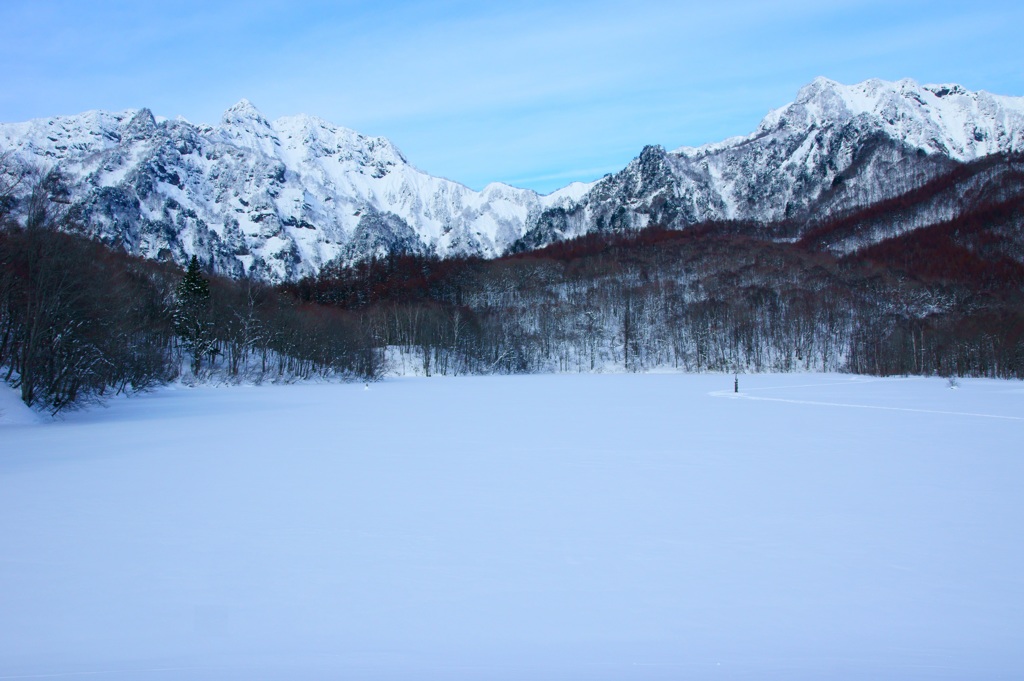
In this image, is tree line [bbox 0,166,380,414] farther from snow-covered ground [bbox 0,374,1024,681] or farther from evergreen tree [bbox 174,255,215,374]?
snow-covered ground [bbox 0,374,1024,681]

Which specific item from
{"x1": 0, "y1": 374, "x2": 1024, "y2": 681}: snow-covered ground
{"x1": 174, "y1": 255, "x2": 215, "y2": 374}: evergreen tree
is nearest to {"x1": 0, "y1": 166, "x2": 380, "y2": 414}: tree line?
{"x1": 174, "y1": 255, "x2": 215, "y2": 374}: evergreen tree

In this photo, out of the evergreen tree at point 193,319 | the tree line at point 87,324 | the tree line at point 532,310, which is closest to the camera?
the tree line at point 87,324

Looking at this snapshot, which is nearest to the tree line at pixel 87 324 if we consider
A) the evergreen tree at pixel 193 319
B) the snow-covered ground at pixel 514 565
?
the evergreen tree at pixel 193 319

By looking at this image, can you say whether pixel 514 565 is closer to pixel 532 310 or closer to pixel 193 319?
pixel 193 319

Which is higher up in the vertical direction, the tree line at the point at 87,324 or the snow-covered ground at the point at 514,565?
the tree line at the point at 87,324

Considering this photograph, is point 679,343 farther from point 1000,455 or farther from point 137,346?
point 1000,455

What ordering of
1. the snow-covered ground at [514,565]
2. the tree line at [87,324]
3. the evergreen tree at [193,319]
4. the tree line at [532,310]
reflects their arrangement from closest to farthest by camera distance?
the snow-covered ground at [514,565], the tree line at [87,324], the tree line at [532,310], the evergreen tree at [193,319]

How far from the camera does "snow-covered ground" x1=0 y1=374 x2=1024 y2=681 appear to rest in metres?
5.27

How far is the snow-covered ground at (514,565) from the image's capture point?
5.27m

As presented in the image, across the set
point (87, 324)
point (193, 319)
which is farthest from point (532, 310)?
point (87, 324)

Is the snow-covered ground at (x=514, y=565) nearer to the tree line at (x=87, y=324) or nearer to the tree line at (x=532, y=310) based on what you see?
the tree line at (x=87, y=324)

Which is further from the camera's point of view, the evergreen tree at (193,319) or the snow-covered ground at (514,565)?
the evergreen tree at (193,319)

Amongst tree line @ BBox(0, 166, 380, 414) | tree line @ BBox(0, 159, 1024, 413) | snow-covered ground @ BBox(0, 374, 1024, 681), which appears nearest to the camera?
snow-covered ground @ BBox(0, 374, 1024, 681)

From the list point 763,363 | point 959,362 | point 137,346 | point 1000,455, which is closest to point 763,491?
point 1000,455
